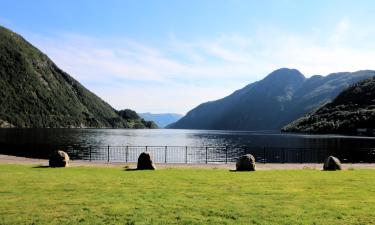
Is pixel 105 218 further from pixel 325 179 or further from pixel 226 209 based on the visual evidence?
pixel 325 179

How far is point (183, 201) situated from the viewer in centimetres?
1689

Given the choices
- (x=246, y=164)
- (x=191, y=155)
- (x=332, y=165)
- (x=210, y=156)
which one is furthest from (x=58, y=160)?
(x=191, y=155)

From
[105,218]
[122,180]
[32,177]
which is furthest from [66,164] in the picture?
[105,218]

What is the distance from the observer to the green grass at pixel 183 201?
14109 mm

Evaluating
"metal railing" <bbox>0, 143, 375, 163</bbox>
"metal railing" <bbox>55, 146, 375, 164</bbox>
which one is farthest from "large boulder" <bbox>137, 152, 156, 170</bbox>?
"metal railing" <bbox>0, 143, 375, 163</bbox>

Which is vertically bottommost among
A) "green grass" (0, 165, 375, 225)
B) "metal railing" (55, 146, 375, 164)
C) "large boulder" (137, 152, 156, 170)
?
"metal railing" (55, 146, 375, 164)

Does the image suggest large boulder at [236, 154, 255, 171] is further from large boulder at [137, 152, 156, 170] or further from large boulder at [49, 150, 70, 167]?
large boulder at [49, 150, 70, 167]

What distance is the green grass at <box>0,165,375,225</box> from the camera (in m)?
14.1

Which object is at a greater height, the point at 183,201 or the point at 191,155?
the point at 183,201

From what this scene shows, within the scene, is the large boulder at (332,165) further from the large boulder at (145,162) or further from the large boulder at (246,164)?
the large boulder at (145,162)

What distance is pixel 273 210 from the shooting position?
50.5 feet

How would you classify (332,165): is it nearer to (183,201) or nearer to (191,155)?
(183,201)


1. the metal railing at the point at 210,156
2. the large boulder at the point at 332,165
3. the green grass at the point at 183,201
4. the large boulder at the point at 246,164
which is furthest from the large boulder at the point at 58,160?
the metal railing at the point at 210,156

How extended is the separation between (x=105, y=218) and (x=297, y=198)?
26.3 feet
